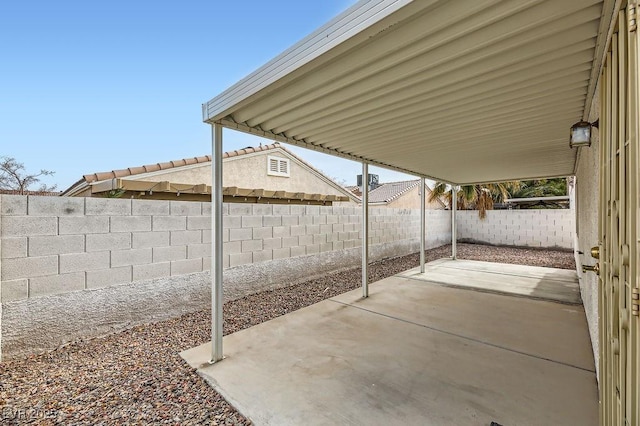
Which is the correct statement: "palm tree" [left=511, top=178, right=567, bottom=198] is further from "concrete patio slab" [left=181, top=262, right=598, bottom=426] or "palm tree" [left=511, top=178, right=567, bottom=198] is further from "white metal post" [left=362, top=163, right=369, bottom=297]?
"concrete patio slab" [left=181, top=262, right=598, bottom=426]

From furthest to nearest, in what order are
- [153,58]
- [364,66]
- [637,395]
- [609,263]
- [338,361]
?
[153,58] < [338,361] < [364,66] < [609,263] < [637,395]

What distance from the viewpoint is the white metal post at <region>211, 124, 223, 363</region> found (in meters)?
2.79

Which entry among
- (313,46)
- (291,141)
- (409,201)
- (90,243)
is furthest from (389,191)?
(313,46)

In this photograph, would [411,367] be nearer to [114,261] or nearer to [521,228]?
[114,261]

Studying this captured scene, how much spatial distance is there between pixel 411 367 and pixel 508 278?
4.84 meters

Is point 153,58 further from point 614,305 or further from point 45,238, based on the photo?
point 614,305

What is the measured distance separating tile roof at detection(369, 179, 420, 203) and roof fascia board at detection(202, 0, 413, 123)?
14074 mm

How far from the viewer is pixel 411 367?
2658 millimetres

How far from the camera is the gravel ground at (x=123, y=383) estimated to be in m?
2.00

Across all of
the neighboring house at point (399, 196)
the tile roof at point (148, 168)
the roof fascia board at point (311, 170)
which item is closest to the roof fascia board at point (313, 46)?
the tile roof at point (148, 168)

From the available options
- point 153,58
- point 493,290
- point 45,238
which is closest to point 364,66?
point 45,238

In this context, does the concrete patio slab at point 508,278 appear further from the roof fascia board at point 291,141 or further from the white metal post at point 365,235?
the roof fascia board at point 291,141

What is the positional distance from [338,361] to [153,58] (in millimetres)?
7782

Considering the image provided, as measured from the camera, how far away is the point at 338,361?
9.07 ft
